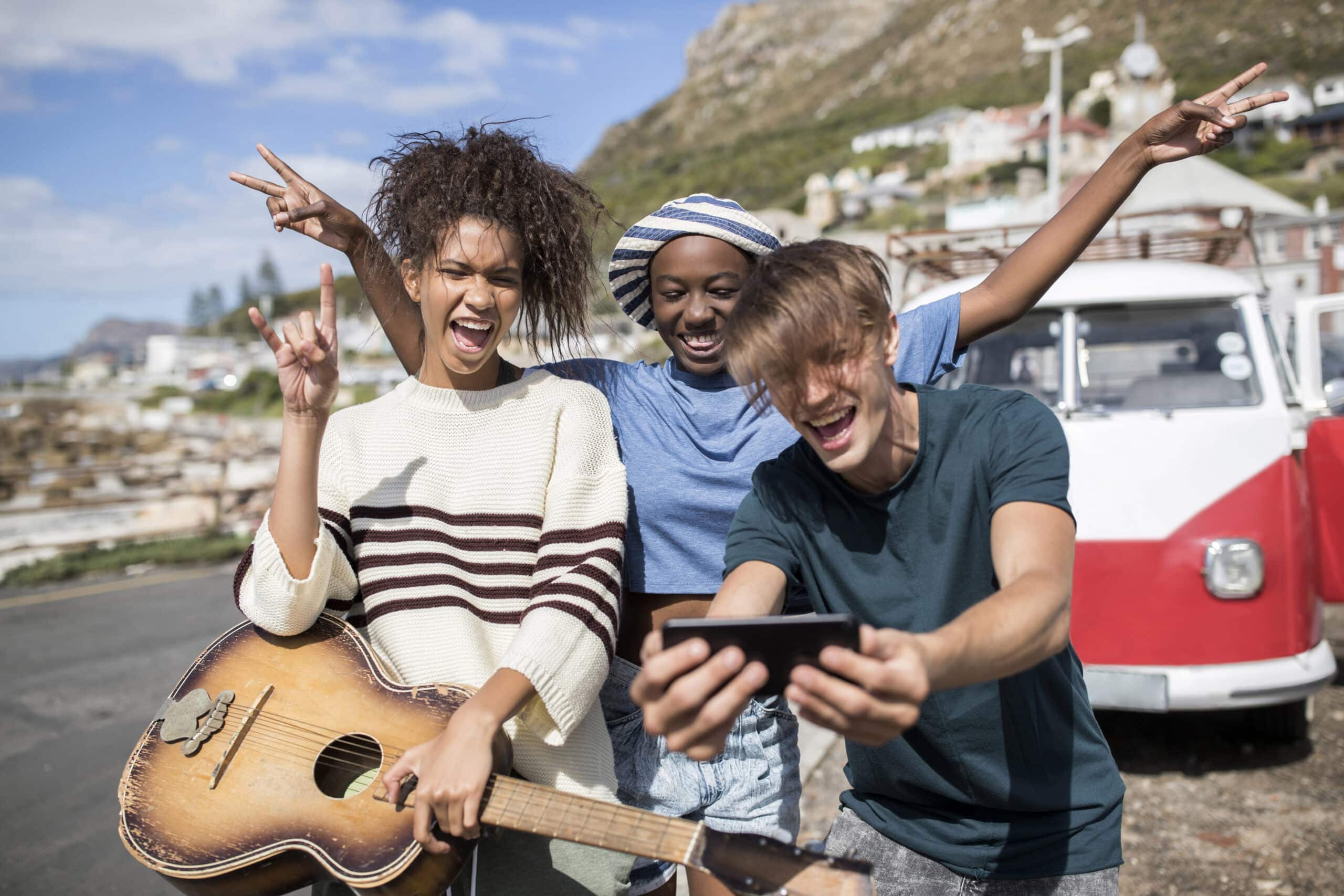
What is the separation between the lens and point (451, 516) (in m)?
2.15

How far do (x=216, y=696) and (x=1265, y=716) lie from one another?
15.9ft

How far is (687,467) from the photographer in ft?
7.73

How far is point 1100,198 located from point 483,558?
1594mm

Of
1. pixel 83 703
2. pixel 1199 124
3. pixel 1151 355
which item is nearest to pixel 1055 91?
pixel 1151 355

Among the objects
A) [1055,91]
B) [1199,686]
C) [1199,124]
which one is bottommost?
[1199,686]

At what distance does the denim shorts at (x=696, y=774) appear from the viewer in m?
2.36

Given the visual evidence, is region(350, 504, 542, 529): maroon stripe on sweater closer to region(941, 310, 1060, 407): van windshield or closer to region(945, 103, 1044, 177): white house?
region(941, 310, 1060, 407): van windshield

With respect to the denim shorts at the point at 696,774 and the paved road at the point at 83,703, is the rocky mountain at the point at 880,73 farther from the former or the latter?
the denim shorts at the point at 696,774

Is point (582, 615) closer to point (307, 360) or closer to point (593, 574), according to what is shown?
point (593, 574)

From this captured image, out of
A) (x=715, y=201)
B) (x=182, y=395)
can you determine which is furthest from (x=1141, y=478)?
(x=182, y=395)

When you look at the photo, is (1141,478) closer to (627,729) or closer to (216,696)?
(627,729)

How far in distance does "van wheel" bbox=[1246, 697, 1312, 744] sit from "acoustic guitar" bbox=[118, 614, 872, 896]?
4.35 m

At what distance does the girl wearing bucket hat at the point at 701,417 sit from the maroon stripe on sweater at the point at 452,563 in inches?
11.1

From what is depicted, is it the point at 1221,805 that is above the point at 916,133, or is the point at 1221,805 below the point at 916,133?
below
